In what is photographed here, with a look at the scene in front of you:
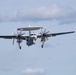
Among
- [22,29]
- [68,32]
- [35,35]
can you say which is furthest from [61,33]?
[22,29]

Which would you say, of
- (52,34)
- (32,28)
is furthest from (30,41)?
(52,34)

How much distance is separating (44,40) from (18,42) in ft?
28.2

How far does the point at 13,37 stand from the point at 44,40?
40.8ft

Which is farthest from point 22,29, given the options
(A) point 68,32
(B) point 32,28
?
(A) point 68,32

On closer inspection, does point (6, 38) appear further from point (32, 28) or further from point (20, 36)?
point (32, 28)

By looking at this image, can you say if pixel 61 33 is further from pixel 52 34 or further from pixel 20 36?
pixel 20 36

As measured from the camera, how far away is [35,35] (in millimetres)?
123812

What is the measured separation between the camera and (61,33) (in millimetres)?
129875

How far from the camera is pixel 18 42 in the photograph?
404 feet

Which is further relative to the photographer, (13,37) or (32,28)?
(13,37)

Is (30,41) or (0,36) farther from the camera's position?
(0,36)

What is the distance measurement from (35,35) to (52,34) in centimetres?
882

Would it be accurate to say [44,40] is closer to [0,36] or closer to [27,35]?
[27,35]

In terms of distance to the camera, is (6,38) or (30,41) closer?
(30,41)
